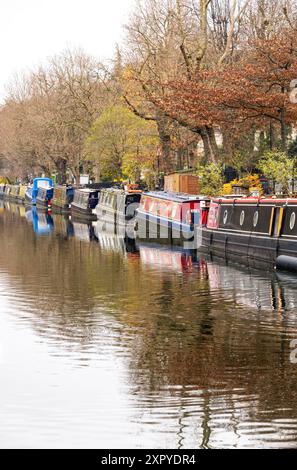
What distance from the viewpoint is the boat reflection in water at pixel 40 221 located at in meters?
50.2

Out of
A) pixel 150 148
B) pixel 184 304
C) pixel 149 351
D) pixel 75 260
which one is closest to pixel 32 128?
pixel 150 148

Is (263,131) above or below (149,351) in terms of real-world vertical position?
above

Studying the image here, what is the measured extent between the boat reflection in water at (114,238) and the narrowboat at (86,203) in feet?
11.1

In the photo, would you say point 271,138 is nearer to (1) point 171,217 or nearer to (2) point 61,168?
(1) point 171,217

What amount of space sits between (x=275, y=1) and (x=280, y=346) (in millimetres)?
42793

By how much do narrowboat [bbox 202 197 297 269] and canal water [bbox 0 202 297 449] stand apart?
127cm

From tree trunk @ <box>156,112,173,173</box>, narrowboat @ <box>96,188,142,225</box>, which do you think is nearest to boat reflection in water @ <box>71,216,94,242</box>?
narrowboat @ <box>96,188,142,225</box>

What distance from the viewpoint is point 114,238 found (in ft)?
144

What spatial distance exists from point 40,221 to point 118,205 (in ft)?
38.4

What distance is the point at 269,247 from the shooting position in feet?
94.3

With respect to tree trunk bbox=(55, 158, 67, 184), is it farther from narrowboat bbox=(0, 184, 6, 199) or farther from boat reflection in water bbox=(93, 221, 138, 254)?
boat reflection in water bbox=(93, 221, 138, 254)

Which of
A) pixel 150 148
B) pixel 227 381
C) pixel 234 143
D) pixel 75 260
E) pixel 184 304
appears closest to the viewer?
pixel 227 381

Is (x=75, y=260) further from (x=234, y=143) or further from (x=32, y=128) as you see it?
(x=32, y=128)

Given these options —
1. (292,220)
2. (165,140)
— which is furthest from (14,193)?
(292,220)
